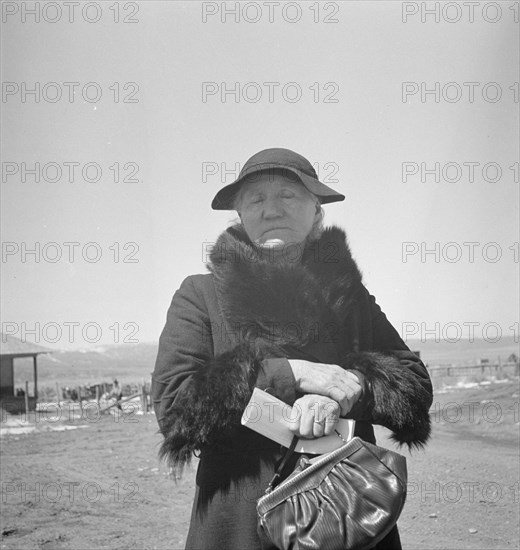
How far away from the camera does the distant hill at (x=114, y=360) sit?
8.68 ft

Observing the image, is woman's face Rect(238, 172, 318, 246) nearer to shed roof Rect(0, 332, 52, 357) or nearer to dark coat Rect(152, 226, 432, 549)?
dark coat Rect(152, 226, 432, 549)

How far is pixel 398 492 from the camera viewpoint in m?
1.03

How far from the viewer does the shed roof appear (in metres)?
2.69

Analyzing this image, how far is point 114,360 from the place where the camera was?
122 inches

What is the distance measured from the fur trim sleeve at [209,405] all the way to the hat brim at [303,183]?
0.43 m

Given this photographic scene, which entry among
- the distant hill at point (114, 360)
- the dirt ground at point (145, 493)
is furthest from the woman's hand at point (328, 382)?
the dirt ground at point (145, 493)

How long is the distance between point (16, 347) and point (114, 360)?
0.50 meters

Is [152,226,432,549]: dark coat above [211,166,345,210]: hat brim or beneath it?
beneath

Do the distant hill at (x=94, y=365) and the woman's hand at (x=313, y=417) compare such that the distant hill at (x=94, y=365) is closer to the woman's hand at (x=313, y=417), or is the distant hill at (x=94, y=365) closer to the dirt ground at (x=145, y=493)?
the dirt ground at (x=145, y=493)

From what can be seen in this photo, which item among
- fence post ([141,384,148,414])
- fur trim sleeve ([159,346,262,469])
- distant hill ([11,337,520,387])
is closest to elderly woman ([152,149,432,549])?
fur trim sleeve ([159,346,262,469])

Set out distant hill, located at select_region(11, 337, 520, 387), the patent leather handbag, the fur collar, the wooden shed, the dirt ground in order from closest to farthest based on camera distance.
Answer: the patent leather handbag < the fur collar < the dirt ground < distant hill, located at select_region(11, 337, 520, 387) < the wooden shed

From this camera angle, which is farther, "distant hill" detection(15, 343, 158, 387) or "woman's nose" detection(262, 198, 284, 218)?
"distant hill" detection(15, 343, 158, 387)

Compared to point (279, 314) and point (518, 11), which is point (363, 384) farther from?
point (518, 11)

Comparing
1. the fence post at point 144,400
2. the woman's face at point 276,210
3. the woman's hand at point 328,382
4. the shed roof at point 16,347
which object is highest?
the woman's face at point 276,210
